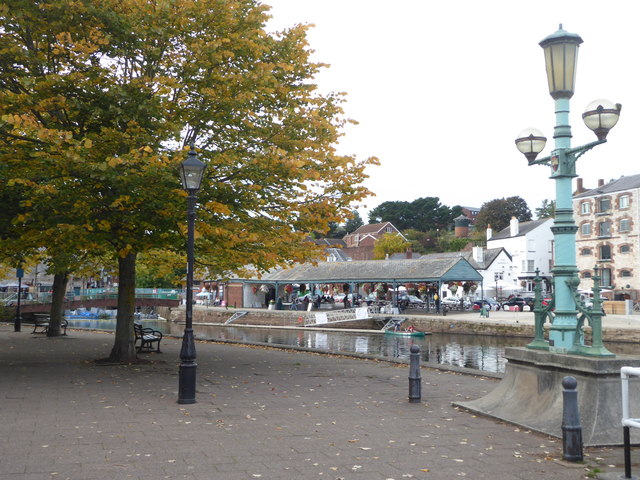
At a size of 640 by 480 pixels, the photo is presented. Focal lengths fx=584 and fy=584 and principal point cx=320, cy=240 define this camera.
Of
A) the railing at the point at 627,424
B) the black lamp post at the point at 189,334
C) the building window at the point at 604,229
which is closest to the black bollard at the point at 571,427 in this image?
the railing at the point at 627,424

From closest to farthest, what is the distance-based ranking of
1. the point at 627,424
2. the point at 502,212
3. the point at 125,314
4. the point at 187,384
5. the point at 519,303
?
the point at 627,424 → the point at 187,384 → the point at 125,314 → the point at 519,303 → the point at 502,212

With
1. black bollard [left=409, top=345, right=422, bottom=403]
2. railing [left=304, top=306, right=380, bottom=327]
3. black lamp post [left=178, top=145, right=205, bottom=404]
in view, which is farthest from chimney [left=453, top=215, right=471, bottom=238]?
black lamp post [left=178, top=145, right=205, bottom=404]

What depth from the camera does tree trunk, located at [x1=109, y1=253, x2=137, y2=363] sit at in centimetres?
1575

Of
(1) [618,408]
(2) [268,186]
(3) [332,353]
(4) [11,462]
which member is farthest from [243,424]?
(3) [332,353]

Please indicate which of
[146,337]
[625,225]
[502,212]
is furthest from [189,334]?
[502,212]

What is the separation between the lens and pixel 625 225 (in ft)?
194

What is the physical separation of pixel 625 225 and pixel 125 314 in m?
56.4

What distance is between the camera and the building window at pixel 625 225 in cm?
5859

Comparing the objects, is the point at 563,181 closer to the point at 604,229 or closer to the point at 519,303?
the point at 519,303

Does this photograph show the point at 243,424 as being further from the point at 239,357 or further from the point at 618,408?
the point at 239,357

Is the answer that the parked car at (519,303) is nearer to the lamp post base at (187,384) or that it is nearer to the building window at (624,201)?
the building window at (624,201)

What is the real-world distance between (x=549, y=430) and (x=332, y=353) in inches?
472

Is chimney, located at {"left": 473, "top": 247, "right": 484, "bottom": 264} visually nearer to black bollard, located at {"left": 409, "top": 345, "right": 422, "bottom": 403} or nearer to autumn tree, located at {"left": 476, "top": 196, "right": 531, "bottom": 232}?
autumn tree, located at {"left": 476, "top": 196, "right": 531, "bottom": 232}

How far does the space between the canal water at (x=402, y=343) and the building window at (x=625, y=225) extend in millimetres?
28992
